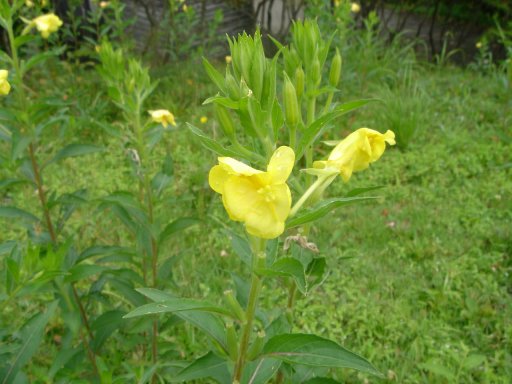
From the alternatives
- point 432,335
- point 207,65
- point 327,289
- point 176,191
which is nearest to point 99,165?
point 176,191

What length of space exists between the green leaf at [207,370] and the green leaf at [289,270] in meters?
0.31

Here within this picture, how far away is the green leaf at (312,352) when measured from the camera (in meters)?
0.92

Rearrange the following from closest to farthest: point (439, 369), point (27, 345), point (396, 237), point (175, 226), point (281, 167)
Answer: point (281, 167) < point (27, 345) < point (175, 226) < point (439, 369) < point (396, 237)

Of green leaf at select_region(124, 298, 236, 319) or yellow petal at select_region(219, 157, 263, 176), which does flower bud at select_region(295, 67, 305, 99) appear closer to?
yellow petal at select_region(219, 157, 263, 176)

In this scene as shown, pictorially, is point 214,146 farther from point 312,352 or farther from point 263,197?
point 312,352

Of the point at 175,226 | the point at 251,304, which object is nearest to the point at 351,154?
the point at 251,304

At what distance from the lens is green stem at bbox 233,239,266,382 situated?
3.01 ft

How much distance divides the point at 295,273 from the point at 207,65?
15.9 inches

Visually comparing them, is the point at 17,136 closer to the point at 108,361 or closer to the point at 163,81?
the point at 108,361

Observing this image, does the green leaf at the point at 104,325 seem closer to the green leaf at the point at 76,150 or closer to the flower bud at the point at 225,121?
the green leaf at the point at 76,150

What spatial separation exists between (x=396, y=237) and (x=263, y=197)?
7.07 feet

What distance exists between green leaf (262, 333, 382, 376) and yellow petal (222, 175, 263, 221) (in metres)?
0.32

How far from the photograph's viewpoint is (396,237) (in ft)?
9.14

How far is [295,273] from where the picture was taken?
2.80 feet
